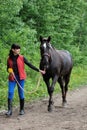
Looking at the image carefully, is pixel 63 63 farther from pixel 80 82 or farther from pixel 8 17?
pixel 80 82

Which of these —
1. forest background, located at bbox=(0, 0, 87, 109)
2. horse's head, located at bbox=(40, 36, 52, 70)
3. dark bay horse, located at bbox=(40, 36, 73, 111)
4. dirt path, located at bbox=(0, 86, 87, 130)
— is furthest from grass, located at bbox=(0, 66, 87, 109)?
horse's head, located at bbox=(40, 36, 52, 70)

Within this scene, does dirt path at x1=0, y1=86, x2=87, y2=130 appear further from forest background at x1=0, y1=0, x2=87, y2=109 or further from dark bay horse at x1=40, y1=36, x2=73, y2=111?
forest background at x1=0, y1=0, x2=87, y2=109

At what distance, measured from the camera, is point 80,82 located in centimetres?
2170

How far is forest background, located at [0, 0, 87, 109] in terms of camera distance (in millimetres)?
16766

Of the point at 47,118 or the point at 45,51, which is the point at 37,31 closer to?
the point at 45,51

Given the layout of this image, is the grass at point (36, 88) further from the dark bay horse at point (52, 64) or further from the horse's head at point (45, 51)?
the horse's head at point (45, 51)

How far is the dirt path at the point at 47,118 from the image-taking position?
31.0 feet


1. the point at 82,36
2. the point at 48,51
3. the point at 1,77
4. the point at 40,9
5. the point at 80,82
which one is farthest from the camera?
the point at 82,36

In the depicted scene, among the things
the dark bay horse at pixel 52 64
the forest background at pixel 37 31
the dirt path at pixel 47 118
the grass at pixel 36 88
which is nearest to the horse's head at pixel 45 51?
the dark bay horse at pixel 52 64

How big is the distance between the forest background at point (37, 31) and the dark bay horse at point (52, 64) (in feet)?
3.53

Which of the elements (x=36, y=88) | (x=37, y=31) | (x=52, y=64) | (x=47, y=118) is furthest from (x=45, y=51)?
(x=37, y=31)

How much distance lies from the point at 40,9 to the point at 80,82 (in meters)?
5.13

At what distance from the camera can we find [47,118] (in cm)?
1062

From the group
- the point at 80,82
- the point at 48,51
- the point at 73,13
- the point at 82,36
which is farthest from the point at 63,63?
the point at 82,36
